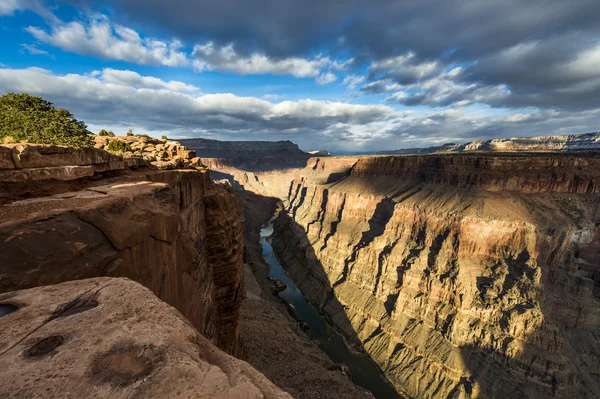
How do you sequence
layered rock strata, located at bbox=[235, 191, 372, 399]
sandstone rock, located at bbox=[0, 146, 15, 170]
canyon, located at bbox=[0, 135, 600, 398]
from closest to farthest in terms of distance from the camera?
canyon, located at bbox=[0, 135, 600, 398], sandstone rock, located at bbox=[0, 146, 15, 170], layered rock strata, located at bbox=[235, 191, 372, 399]

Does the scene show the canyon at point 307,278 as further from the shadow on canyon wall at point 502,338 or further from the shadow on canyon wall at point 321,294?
the shadow on canyon wall at point 321,294

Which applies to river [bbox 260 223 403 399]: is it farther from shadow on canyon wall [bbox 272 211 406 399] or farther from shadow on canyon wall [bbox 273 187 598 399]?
shadow on canyon wall [bbox 273 187 598 399]

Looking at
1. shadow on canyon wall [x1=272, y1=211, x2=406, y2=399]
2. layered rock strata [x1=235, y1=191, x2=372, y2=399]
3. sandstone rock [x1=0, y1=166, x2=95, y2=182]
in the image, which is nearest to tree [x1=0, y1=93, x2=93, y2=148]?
sandstone rock [x1=0, y1=166, x2=95, y2=182]

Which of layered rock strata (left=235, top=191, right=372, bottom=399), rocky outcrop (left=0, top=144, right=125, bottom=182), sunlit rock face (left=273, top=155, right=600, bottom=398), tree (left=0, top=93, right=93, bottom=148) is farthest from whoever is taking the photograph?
sunlit rock face (left=273, top=155, right=600, bottom=398)

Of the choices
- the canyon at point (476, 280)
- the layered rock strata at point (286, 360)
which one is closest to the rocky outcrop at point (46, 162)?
the layered rock strata at point (286, 360)

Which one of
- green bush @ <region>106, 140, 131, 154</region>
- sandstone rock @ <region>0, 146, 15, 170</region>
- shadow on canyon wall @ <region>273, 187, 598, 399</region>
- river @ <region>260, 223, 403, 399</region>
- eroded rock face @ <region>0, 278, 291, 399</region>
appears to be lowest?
river @ <region>260, 223, 403, 399</region>

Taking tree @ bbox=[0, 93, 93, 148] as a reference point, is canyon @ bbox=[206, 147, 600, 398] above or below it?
below

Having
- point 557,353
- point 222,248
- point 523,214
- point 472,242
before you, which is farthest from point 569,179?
point 222,248
